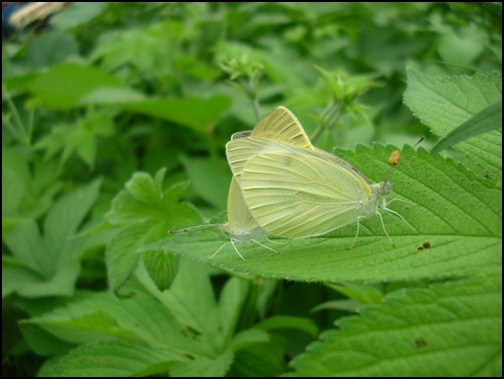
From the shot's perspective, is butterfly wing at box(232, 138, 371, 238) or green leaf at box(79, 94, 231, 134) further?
green leaf at box(79, 94, 231, 134)

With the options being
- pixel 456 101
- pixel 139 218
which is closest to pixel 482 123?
pixel 456 101

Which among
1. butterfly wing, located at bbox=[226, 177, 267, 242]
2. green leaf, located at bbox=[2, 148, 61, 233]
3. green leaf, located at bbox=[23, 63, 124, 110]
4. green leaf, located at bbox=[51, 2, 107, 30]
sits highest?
butterfly wing, located at bbox=[226, 177, 267, 242]

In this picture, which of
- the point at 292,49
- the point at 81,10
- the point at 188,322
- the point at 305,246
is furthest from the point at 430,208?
the point at 81,10

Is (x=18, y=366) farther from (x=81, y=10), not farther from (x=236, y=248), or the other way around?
(x=81, y=10)

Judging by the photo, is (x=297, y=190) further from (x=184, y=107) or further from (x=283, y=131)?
(x=184, y=107)

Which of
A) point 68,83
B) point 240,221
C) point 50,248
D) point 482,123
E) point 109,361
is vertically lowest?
point 50,248

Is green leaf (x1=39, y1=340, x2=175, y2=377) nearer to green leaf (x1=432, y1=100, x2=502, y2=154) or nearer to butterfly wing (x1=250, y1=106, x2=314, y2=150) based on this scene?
butterfly wing (x1=250, y1=106, x2=314, y2=150)

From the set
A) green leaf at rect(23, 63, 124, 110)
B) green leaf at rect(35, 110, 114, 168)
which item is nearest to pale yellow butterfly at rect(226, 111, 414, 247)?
green leaf at rect(35, 110, 114, 168)

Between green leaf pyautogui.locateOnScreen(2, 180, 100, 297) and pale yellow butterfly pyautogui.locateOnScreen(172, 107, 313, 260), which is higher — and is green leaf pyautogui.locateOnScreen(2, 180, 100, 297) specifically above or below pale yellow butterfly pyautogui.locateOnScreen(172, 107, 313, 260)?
below
